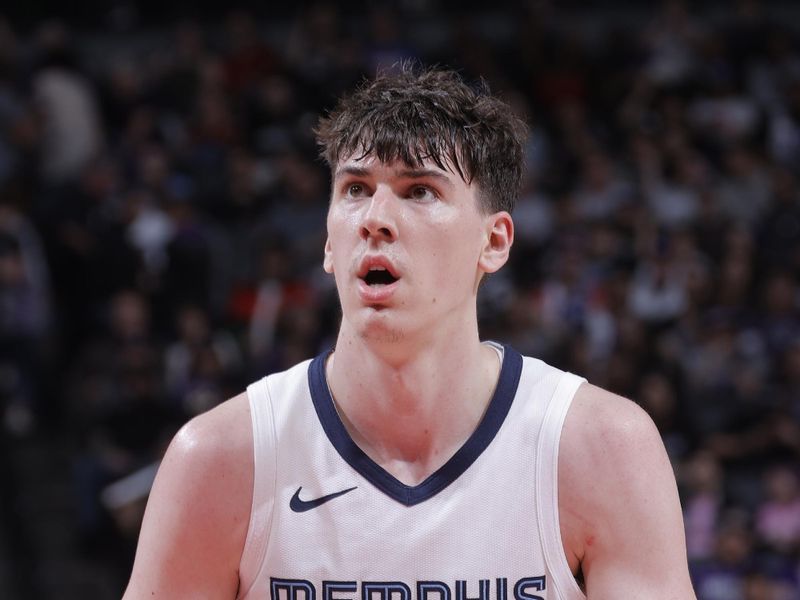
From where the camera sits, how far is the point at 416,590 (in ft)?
10.5

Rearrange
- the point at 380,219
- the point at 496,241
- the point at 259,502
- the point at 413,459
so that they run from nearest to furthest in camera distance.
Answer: the point at 380,219
the point at 259,502
the point at 413,459
the point at 496,241

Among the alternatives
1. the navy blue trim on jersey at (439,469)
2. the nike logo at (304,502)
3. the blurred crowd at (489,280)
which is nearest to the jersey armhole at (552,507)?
the navy blue trim on jersey at (439,469)

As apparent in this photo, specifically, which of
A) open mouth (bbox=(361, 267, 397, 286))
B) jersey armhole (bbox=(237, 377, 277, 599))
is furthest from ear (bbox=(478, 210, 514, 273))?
jersey armhole (bbox=(237, 377, 277, 599))

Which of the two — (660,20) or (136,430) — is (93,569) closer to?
(136,430)

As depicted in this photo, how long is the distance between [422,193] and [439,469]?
0.71 m

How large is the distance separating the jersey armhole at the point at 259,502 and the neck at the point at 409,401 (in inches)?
9.1

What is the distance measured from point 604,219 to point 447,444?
7621 millimetres

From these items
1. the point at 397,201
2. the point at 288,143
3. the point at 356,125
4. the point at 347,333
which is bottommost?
the point at 347,333

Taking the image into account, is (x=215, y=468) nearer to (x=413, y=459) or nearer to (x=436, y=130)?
(x=413, y=459)

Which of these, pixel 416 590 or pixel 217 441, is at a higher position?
pixel 217 441

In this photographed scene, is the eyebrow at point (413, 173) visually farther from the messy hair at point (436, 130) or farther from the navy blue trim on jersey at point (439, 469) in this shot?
the navy blue trim on jersey at point (439, 469)

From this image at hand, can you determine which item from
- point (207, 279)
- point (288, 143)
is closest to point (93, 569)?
point (207, 279)

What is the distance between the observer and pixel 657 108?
12211 mm

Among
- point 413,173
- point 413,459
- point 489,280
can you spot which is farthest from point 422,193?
point 489,280
